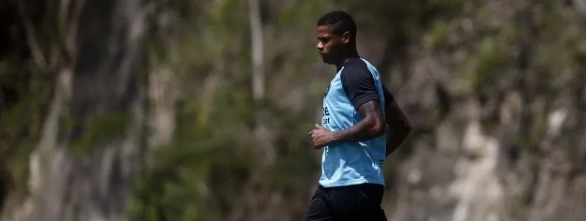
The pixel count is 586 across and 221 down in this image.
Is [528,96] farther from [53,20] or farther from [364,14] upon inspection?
[53,20]

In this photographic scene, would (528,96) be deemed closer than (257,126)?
Yes

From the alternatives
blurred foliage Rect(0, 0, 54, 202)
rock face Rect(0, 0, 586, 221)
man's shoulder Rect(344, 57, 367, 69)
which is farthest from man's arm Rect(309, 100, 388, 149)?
blurred foliage Rect(0, 0, 54, 202)

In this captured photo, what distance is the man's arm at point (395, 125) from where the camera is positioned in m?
5.19

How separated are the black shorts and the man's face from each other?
0.49m

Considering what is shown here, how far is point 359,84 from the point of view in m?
4.80

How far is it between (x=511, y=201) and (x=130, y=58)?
18.2 feet

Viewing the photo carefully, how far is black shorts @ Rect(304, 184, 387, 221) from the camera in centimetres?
496

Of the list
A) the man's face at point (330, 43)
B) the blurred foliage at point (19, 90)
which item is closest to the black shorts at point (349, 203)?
the man's face at point (330, 43)

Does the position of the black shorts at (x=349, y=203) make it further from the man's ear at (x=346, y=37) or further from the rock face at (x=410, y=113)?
the rock face at (x=410, y=113)

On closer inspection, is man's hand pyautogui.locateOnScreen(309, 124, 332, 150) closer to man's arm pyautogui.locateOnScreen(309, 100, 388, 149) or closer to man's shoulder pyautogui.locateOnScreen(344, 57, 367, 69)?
man's arm pyautogui.locateOnScreen(309, 100, 388, 149)

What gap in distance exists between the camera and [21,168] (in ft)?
50.4

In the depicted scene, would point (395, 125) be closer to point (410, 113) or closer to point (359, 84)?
point (359, 84)

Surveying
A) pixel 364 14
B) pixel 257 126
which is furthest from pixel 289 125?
pixel 364 14

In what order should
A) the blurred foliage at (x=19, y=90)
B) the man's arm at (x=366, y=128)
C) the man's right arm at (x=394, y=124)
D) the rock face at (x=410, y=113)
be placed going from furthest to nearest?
the blurred foliage at (x=19, y=90)
the rock face at (x=410, y=113)
the man's right arm at (x=394, y=124)
the man's arm at (x=366, y=128)
